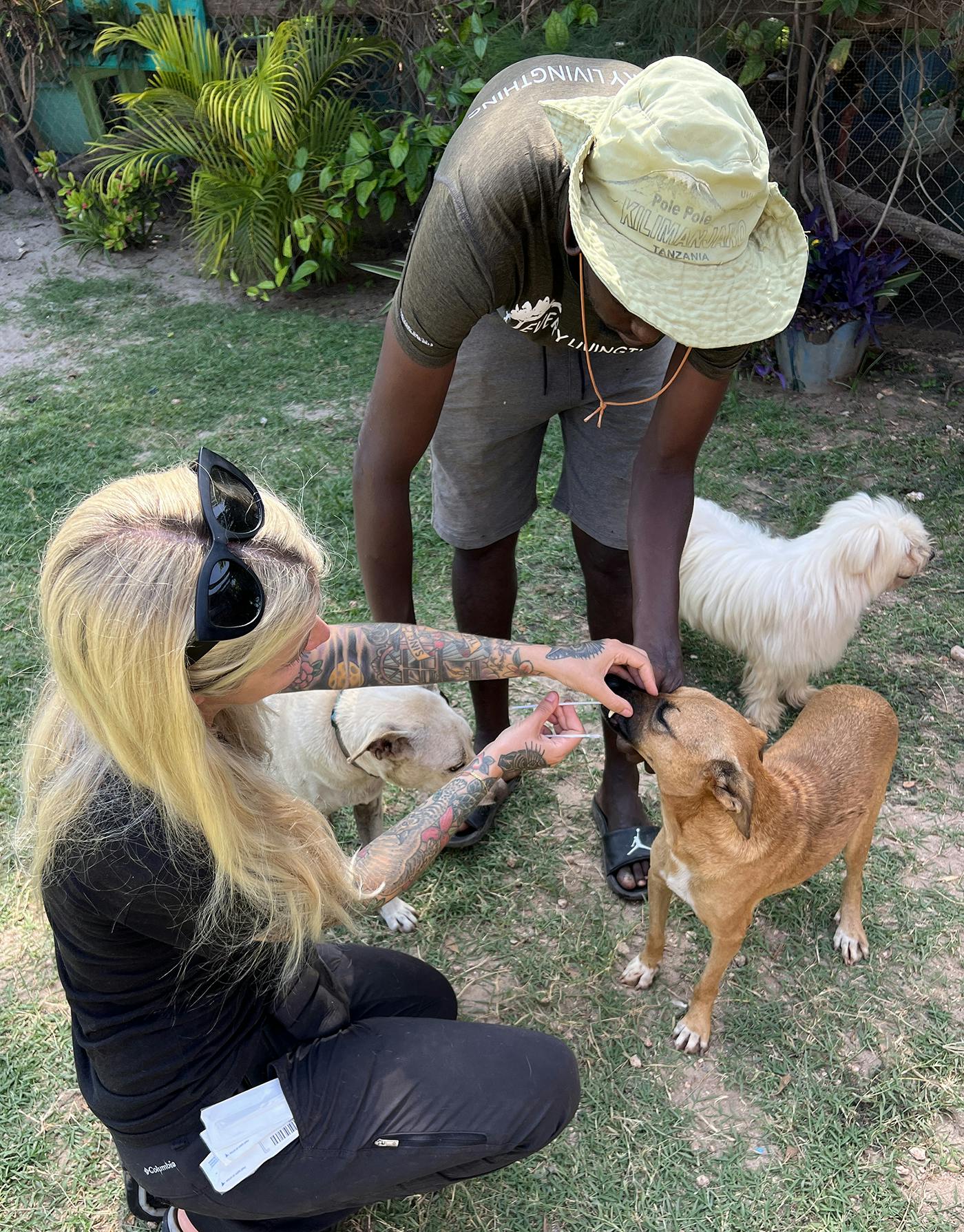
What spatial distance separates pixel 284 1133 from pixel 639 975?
4.56 ft

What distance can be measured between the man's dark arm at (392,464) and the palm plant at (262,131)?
5459 mm

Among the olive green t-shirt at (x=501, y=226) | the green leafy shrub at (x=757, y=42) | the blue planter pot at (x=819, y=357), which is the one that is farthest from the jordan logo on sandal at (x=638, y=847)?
the green leafy shrub at (x=757, y=42)

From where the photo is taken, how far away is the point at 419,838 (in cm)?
227

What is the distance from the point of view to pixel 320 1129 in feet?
6.42

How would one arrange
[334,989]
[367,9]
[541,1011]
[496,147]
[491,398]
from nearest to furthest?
[496,147]
[334,989]
[491,398]
[541,1011]
[367,9]

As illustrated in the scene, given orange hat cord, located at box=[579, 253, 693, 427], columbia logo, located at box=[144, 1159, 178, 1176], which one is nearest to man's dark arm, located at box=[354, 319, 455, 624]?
orange hat cord, located at box=[579, 253, 693, 427]

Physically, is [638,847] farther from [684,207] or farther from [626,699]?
[684,207]

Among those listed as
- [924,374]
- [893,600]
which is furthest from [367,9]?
[893,600]

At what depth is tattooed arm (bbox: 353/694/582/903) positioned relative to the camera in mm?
2195

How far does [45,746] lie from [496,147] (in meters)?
1.67

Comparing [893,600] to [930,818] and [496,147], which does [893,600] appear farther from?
[496,147]

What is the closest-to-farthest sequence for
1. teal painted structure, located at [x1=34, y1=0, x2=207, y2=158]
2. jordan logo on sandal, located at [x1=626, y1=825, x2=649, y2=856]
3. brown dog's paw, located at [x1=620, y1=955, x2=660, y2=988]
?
brown dog's paw, located at [x1=620, y1=955, x2=660, y2=988]
jordan logo on sandal, located at [x1=626, y1=825, x2=649, y2=856]
teal painted structure, located at [x1=34, y1=0, x2=207, y2=158]

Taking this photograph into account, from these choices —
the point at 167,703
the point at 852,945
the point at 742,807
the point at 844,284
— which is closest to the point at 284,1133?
the point at 167,703

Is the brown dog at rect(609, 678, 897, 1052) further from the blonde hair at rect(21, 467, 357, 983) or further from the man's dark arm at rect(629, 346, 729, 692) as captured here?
the blonde hair at rect(21, 467, 357, 983)
